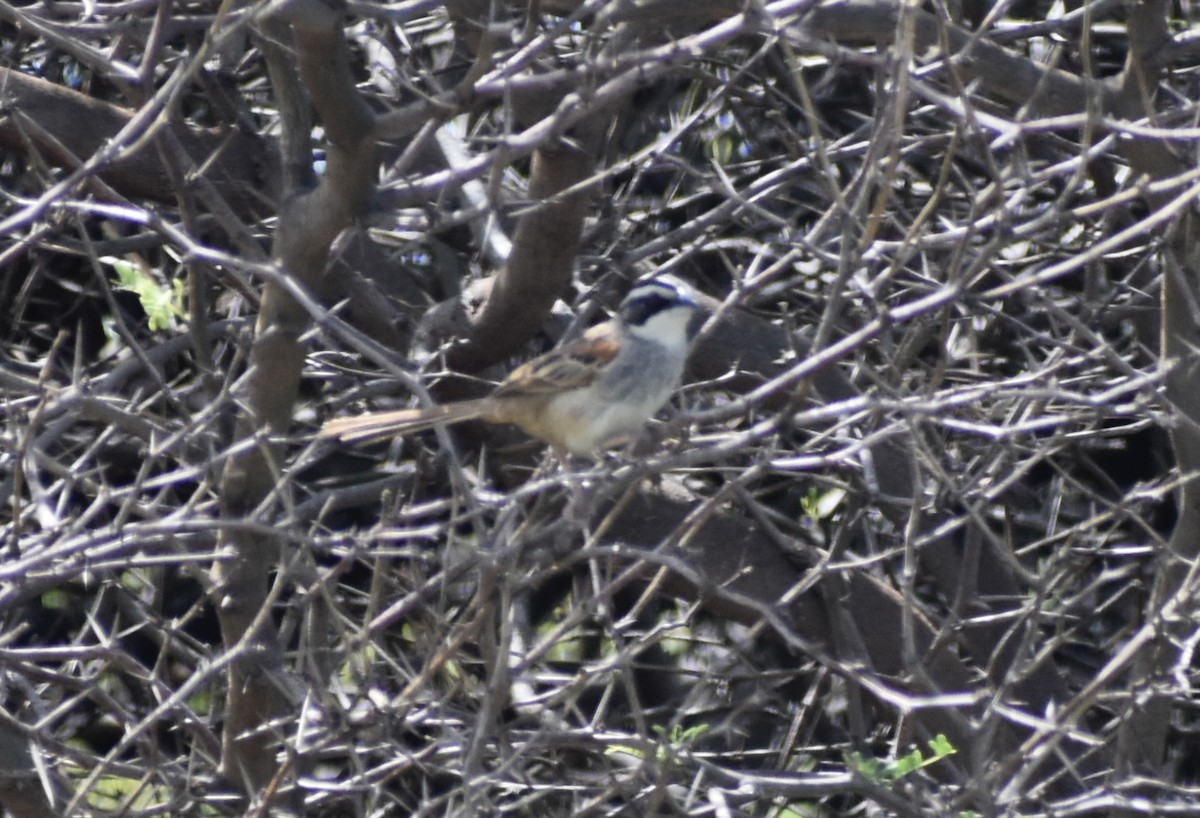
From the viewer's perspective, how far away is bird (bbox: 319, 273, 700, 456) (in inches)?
198

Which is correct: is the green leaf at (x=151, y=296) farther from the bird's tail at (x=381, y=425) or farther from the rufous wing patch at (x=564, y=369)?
the rufous wing patch at (x=564, y=369)

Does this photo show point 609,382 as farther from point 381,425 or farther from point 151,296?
point 151,296

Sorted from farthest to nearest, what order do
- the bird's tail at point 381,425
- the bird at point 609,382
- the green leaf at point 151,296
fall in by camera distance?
1. the bird at point 609,382
2. the bird's tail at point 381,425
3. the green leaf at point 151,296

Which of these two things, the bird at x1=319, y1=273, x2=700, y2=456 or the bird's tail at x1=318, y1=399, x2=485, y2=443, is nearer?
the bird's tail at x1=318, y1=399, x2=485, y2=443

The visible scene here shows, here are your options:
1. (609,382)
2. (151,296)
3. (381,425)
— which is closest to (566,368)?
(609,382)

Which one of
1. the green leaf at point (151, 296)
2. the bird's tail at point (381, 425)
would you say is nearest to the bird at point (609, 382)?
the bird's tail at point (381, 425)

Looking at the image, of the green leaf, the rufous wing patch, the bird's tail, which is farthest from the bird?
the green leaf

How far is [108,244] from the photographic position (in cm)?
549

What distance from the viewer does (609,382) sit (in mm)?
5074

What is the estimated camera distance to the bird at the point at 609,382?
503 centimetres

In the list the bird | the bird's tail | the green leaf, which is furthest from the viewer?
the bird

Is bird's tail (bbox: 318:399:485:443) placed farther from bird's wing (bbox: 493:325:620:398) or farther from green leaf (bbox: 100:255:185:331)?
green leaf (bbox: 100:255:185:331)

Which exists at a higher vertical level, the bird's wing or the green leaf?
the green leaf

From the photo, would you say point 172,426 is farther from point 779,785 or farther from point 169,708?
point 779,785
